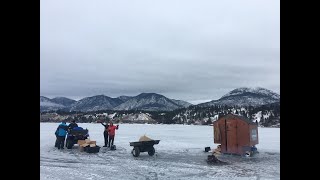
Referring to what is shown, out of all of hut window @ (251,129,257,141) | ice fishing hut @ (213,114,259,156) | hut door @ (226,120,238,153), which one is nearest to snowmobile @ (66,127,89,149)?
ice fishing hut @ (213,114,259,156)

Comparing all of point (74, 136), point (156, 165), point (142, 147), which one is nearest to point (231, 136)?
point (142, 147)

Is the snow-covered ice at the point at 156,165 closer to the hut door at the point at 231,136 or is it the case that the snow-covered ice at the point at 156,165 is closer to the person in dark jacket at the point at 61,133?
the person in dark jacket at the point at 61,133

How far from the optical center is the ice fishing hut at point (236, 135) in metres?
12.9

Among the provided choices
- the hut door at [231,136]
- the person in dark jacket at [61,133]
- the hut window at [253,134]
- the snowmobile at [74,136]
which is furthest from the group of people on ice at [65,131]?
the hut window at [253,134]

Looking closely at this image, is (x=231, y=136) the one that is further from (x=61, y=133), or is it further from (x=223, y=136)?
(x=61, y=133)

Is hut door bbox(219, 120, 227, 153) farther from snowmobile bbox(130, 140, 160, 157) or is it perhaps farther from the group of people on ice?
the group of people on ice

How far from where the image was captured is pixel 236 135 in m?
13.1

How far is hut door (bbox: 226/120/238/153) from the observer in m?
13.1

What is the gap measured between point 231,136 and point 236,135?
0.20m
